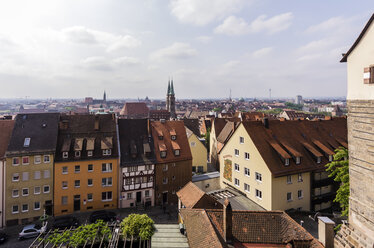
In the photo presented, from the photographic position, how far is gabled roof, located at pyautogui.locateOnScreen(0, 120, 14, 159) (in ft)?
95.8

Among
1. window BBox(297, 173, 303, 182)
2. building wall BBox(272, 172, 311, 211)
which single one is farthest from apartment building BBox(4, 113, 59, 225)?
window BBox(297, 173, 303, 182)

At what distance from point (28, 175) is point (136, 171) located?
13075mm

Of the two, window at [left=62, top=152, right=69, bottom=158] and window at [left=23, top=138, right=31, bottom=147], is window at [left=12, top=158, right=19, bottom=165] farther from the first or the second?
window at [left=62, top=152, right=69, bottom=158]

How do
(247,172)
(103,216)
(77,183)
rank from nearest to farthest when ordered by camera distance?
(103,216)
(247,172)
(77,183)

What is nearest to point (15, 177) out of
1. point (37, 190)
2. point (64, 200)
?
point (37, 190)

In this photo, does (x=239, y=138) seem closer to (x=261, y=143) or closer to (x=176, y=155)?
(x=261, y=143)

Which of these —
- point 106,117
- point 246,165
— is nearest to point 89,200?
point 106,117

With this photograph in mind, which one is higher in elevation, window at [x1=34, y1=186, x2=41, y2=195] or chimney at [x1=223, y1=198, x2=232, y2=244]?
chimney at [x1=223, y1=198, x2=232, y2=244]

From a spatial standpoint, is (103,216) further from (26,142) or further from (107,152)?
(26,142)

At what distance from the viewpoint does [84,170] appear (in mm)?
31234

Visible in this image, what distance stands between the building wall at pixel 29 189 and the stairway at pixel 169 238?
1916cm

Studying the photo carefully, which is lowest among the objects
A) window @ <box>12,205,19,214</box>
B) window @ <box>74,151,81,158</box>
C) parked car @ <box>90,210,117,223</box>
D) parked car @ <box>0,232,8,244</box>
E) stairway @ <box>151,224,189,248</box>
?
parked car @ <box>0,232,8,244</box>

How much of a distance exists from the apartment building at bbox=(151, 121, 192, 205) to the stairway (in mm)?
15058

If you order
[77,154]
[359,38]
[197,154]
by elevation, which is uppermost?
[359,38]
